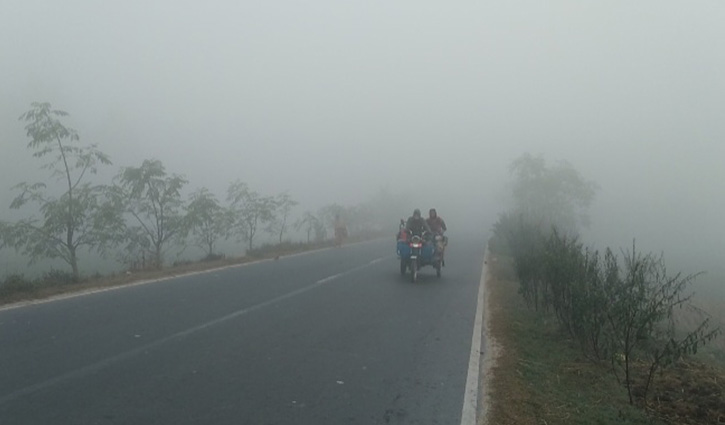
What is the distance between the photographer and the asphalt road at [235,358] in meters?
5.88

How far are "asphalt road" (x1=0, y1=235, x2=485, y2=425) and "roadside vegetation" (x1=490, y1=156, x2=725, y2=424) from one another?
783 mm

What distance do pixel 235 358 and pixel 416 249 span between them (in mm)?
10608

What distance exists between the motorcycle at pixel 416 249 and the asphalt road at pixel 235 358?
3.34 metres

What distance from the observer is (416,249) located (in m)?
18.0

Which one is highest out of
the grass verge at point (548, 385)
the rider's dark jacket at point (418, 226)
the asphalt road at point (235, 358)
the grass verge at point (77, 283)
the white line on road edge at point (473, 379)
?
the rider's dark jacket at point (418, 226)

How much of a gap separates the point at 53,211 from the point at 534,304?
14.9 metres

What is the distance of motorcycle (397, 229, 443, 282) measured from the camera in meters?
18.0

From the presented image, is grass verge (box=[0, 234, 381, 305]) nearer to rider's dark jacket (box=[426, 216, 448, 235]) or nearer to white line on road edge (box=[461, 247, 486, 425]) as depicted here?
rider's dark jacket (box=[426, 216, 448, 235])

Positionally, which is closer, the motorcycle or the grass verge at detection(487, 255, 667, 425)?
the grass verge at detection(487, 255, 667, 425)

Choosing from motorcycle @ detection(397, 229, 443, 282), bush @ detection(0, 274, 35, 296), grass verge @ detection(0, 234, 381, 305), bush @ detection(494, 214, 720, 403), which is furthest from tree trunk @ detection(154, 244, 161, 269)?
bush @ detection(494, 214, 720, 403)

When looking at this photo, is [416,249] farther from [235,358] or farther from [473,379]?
[235,358]

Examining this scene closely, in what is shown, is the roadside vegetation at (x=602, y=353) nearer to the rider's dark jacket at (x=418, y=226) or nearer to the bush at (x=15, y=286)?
the rider's dark jacket at (x=418, y=226)

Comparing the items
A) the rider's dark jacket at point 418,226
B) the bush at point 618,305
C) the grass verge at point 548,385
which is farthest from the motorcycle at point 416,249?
the grass verge at point 548,385

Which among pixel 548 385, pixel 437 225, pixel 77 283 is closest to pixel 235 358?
pixel 548 385
